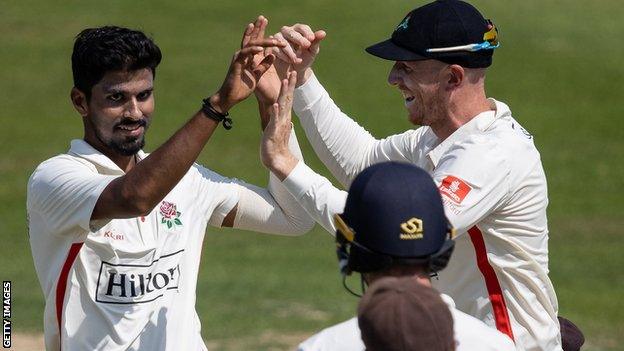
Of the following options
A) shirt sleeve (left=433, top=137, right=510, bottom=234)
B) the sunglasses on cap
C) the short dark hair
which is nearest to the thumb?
the sunglasses on cap

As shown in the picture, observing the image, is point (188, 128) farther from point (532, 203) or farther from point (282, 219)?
point (532, 203)

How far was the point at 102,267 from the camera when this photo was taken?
5141 mm

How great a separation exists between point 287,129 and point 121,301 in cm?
98

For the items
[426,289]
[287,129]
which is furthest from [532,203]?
[426,289]

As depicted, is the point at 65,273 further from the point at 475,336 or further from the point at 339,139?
the point at 475,336

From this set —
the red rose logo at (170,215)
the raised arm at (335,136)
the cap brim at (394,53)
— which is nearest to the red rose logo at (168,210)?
the red rose logo at (170,215)

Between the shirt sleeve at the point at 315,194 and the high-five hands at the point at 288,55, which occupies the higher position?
the high-five hands at the point at 288,55

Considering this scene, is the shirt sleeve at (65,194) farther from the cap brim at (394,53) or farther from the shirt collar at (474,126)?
the shirt collar at (474,126)

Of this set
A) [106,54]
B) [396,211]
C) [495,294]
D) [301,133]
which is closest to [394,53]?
[495,294]

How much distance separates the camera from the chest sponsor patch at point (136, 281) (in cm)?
513

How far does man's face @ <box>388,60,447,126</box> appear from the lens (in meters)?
5.44

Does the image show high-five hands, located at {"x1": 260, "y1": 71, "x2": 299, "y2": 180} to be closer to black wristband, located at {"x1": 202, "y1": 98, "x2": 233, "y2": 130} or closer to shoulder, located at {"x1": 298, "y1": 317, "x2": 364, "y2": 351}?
black wristband, located at {"x1": 202, "y1": 98, "x2": 233, "y2": 130}

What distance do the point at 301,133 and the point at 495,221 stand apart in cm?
1279

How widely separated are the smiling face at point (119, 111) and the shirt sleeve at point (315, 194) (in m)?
0.73
